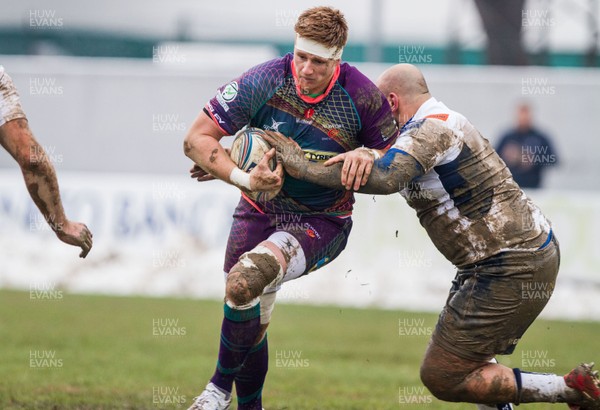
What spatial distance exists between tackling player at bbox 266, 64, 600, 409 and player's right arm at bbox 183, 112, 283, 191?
14 cm

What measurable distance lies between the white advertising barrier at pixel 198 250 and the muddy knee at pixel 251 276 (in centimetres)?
694

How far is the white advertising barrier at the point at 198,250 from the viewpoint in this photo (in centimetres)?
1349

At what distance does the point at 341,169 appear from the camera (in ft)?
20.8

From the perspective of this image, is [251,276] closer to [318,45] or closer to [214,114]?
[214,114]

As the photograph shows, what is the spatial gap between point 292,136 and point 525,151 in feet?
31.3

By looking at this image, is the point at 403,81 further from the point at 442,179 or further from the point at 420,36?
the point at 420,36

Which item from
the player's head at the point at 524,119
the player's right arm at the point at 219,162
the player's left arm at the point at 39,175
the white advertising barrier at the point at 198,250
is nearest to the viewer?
the player's right arm at the point at 219,162

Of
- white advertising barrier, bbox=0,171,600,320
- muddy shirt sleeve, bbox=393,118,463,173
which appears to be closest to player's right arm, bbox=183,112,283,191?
muddy shirt sleeve, bbox=393,118,463,173

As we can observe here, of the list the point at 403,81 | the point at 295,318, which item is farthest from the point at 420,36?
the point at 403,81

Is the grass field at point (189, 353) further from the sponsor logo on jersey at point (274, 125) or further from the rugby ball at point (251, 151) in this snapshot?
the sponsor logo on jersey at point (274, 125)

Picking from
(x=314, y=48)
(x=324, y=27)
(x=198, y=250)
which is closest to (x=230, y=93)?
(x=314, y=48)

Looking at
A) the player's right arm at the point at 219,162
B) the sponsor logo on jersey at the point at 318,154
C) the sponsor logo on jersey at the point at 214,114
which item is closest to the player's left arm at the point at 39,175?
the player's right arm at the point at 219,162

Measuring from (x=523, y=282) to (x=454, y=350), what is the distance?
0.61 metres

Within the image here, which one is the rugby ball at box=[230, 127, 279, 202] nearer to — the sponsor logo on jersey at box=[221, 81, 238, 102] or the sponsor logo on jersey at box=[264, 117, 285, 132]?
the sponsor logo on jersey at box=[264, 117, 285, 132]
